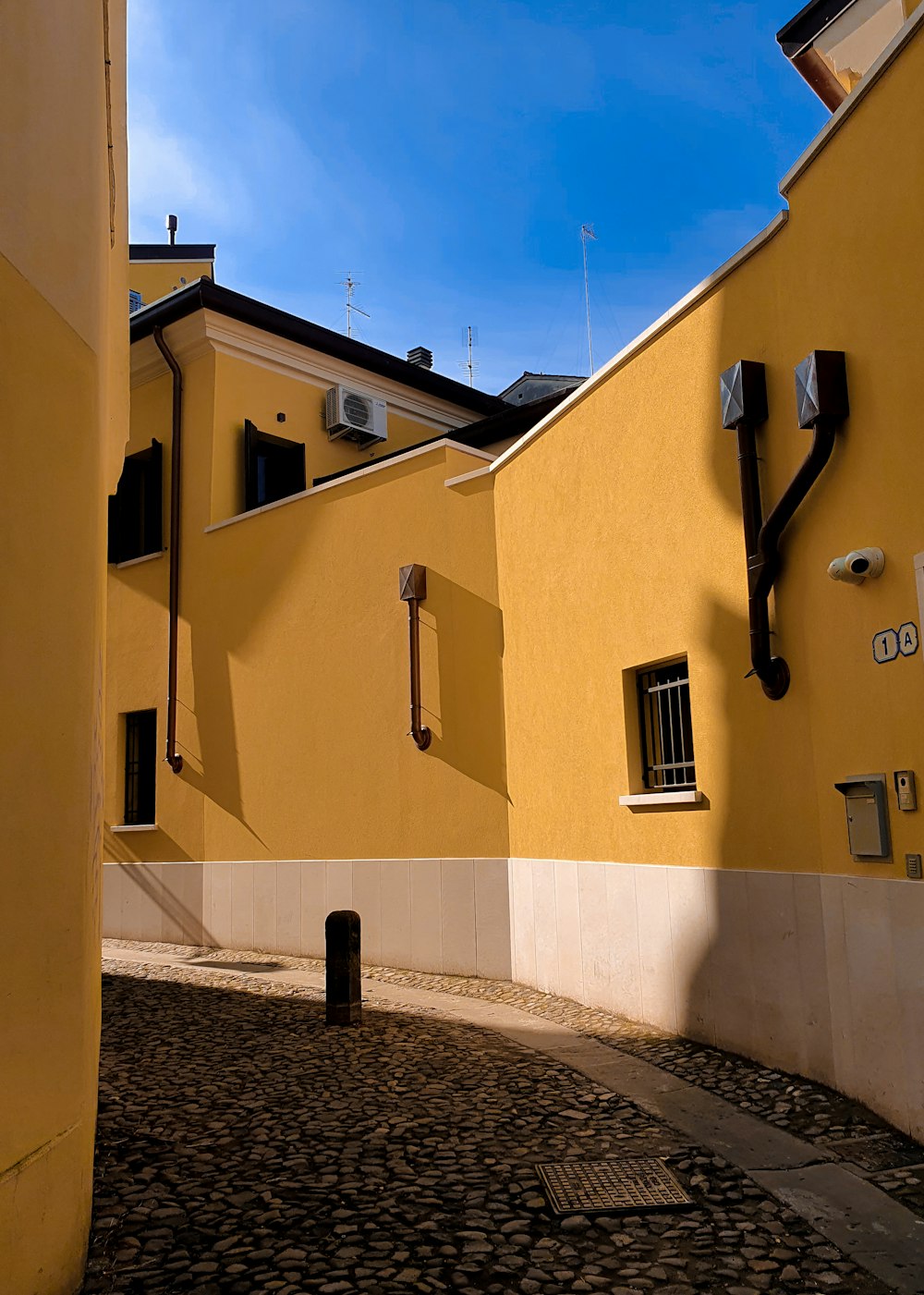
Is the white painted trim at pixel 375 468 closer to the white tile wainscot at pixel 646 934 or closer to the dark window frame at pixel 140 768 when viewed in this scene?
the dark window frame at pixel 140 768

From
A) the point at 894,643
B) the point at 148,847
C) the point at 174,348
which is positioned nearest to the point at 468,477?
the point at 174,348

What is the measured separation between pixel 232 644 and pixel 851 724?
7.96 m

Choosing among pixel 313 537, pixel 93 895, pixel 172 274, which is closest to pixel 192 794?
pixel 313 537

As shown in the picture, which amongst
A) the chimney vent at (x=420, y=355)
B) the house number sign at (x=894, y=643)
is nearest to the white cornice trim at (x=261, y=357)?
the chimney vent at (x=420, y=355)

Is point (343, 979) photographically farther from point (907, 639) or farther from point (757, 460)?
point (907, 639)

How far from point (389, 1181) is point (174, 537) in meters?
9.56

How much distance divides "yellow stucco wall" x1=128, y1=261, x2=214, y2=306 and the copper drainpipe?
541 inches

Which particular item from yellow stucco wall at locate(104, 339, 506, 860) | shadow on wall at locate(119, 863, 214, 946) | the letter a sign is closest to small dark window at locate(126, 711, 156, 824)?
yellow stucco wall at locate(104, 339, 506, 860)

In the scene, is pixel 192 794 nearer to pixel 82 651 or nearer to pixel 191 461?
pixel 191 461

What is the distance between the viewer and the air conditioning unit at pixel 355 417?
1413 centimetres

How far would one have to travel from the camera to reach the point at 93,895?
4.29 metres

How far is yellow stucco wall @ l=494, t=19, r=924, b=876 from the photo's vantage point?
4957mm

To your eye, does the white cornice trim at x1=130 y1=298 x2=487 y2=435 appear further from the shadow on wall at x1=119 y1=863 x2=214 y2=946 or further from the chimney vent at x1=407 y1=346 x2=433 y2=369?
the shadow on wall at x1=119 y1=863 x2=214 y2=946

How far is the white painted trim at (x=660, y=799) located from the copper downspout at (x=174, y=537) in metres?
6.48
